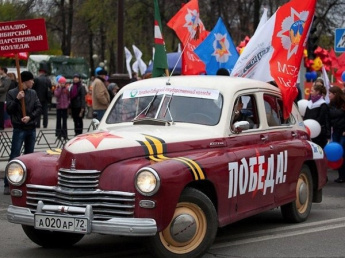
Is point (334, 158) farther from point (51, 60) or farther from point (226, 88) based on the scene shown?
point (51, 60)

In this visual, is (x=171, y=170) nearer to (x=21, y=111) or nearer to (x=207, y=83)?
(x=207, y=83)

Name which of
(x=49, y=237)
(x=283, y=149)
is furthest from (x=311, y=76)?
(x=49, y=237)

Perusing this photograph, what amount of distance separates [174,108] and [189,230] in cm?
177

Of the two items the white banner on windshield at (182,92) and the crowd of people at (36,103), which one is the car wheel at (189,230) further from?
the crowd of people at (36,103)

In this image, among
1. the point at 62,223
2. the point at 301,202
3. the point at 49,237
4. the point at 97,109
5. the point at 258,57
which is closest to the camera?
the point at 62,223

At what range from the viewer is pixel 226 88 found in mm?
9562

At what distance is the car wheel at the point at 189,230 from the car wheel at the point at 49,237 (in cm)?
143

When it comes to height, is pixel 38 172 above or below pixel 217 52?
below

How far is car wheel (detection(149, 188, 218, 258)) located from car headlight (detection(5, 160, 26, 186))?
1515 mm

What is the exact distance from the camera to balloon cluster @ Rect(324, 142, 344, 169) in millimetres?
14531

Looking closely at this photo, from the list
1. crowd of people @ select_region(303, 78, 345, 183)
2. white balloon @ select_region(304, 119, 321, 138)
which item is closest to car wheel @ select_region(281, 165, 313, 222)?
white balloon @ select_region(304, 119, 321, 138)

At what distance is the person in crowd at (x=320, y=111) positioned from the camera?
49.0ft

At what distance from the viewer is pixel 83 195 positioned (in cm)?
791

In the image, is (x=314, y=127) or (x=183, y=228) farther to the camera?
(x=314, y=127)
